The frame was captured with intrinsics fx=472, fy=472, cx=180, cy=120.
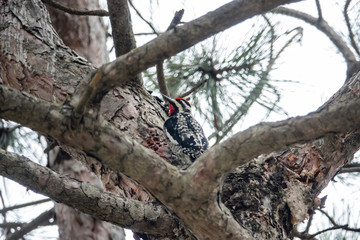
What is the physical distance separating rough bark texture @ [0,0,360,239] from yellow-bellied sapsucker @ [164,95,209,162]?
1.66 feet

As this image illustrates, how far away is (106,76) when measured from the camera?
1.31 metres

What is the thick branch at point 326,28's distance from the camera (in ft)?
9.55

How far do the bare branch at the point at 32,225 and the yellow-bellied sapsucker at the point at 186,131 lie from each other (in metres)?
1.30

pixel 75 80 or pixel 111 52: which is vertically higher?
pixel 111 52

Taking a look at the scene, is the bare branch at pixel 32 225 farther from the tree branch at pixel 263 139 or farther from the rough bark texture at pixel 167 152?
the tree branch at pixel 263 139

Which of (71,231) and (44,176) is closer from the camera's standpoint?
(44,176)

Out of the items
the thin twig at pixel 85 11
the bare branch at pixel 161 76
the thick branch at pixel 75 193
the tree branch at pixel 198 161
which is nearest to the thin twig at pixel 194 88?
the bare branch at pixel 161 76

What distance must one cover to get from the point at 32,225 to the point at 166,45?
109 inches

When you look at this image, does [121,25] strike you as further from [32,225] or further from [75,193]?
[32,225]

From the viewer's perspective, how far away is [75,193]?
5.42 ft

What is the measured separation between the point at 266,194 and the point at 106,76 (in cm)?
89

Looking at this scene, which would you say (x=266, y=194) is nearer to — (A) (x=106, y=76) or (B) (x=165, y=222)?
(B) (x=165, y=222)

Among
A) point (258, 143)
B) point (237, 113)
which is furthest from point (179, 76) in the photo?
point (258, 143)

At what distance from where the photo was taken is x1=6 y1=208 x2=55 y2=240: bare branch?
360 centimetres
